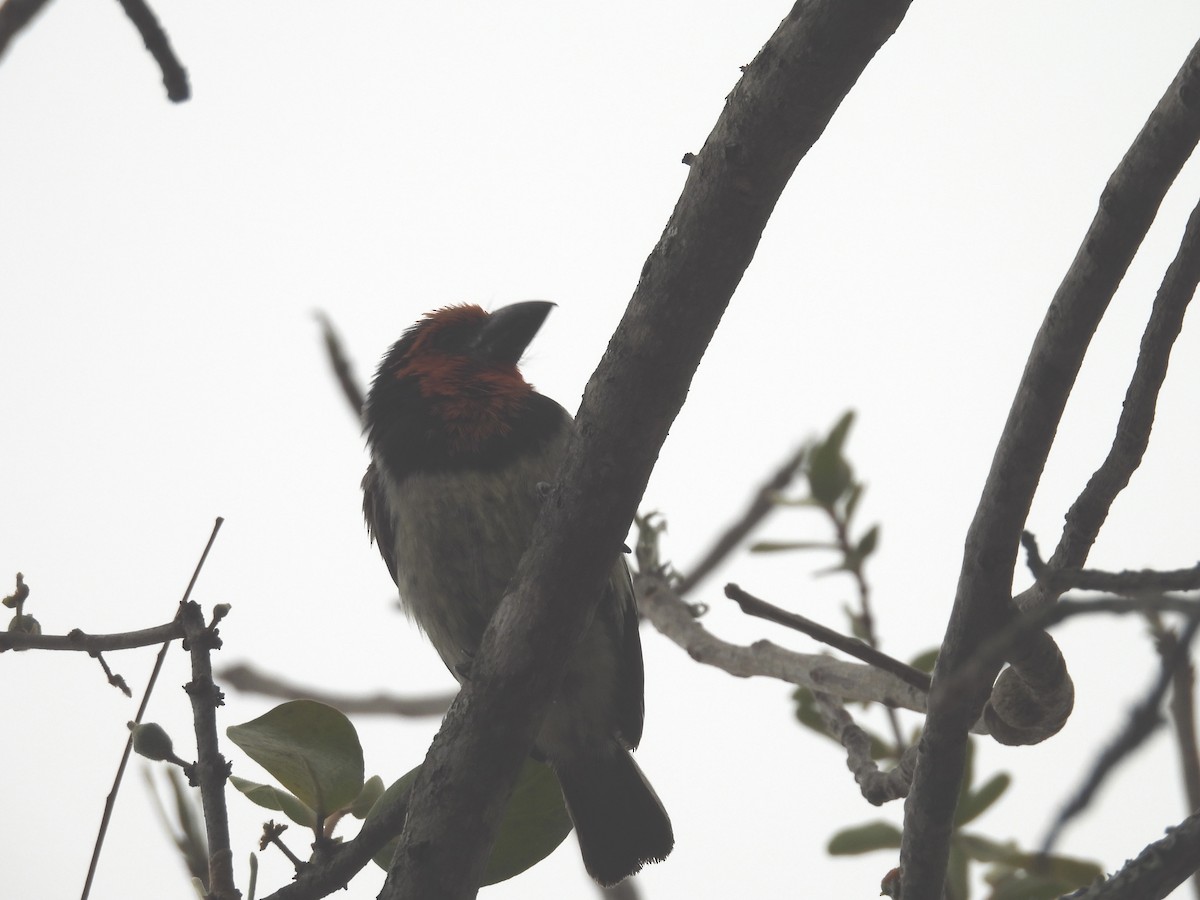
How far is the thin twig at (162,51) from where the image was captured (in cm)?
215

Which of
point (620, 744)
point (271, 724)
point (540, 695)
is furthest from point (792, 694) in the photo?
point (271, 724)

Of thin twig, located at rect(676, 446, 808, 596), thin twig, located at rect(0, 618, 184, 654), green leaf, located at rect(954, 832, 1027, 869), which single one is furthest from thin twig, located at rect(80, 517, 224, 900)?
thin twig, located at rect(676, 446, 808, 596)

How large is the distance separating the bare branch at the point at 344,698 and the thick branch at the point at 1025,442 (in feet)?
10.0

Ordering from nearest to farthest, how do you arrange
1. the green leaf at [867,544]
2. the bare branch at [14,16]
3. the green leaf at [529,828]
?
1. the bare branch at [14,16]
2. the green leaf at [529,828]
3. the green leaf at [867,544]

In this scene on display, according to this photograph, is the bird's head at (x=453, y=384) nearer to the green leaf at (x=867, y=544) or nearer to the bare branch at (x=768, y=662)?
the bare branch at (x=768, y=662)

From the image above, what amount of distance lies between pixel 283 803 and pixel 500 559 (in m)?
1.26

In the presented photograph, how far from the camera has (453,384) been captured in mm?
4180

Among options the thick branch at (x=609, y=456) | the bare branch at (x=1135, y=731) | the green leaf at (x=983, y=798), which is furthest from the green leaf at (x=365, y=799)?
the bare branch at (x=1135, y=731)

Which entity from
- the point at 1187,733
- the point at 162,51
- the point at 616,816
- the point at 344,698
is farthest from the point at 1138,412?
the point at 344,698

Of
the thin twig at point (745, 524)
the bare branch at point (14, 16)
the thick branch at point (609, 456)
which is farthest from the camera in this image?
the thin twig at point (745, 524)

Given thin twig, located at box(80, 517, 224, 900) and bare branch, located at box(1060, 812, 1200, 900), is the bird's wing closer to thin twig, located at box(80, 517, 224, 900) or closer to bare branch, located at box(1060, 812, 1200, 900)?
thin twig, located at box(80, 517, 224, 900)

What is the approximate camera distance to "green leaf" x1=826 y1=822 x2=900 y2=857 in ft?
9.84

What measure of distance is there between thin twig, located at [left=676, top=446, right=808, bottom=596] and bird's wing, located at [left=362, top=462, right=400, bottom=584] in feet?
3.72

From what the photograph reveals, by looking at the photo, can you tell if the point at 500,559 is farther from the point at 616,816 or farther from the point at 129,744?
the point at 129,744
